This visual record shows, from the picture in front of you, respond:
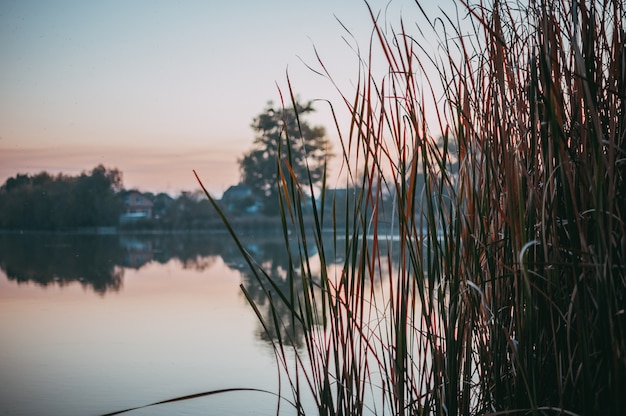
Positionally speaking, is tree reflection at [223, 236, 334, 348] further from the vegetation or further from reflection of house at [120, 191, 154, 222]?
reflection of house at [120, 191, 154, 222]

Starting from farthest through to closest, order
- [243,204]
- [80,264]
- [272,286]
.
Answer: [243,204] → [80,264] → [272,286]

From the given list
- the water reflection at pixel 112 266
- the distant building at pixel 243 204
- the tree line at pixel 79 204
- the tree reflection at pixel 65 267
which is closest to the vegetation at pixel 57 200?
the tree line at pixel 79 204

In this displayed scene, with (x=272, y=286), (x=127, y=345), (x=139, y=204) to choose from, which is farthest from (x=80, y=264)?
(x=139, y=204)

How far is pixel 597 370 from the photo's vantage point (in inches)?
31.2

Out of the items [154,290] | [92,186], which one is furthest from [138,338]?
[92,186]

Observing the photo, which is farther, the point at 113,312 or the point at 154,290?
the point at 154,290

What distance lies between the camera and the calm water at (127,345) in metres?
2.94

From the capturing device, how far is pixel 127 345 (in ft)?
13.3

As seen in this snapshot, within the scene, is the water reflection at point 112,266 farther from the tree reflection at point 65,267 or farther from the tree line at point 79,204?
the tree line at point 79,204

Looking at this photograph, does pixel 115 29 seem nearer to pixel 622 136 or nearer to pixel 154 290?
pixel 154 290

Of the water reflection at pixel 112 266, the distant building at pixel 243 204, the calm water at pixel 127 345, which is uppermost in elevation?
the distant building at pixel 243 204

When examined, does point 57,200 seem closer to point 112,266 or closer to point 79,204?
point 79,204

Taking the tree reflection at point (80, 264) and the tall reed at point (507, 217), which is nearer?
the tall reed at point (507, 217)

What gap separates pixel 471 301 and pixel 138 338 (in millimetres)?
3589
